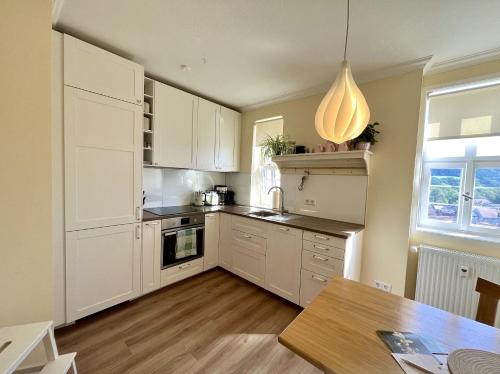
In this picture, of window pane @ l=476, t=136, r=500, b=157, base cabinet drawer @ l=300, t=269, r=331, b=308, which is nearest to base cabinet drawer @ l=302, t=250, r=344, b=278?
base cabinet drawer @ l=300, t=269, r=331, b=308

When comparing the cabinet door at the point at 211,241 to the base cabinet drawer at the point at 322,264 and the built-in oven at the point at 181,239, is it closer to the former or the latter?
the built-in oven at the point at 181,239

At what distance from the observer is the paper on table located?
660mm

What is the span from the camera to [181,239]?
250 centimetres

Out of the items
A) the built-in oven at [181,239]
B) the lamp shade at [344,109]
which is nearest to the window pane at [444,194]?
the lamp shade at [344,109]

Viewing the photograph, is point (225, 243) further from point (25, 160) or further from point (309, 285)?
point (25, 160)

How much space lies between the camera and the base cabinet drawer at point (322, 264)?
1896mm

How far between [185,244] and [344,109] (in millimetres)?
2235

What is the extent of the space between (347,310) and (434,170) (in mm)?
2012

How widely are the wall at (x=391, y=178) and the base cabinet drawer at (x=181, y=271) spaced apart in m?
1.98

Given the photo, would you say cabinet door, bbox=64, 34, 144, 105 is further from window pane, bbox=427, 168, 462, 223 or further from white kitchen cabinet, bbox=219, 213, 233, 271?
window pane, bbox=427, 168, 462, 223

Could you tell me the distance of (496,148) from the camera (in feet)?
6.13

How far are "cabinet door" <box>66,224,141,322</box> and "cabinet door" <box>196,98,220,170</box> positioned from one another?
1233mm

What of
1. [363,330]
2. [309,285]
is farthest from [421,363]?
[309,285]

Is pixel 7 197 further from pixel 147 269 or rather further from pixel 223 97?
pixel 223 97
